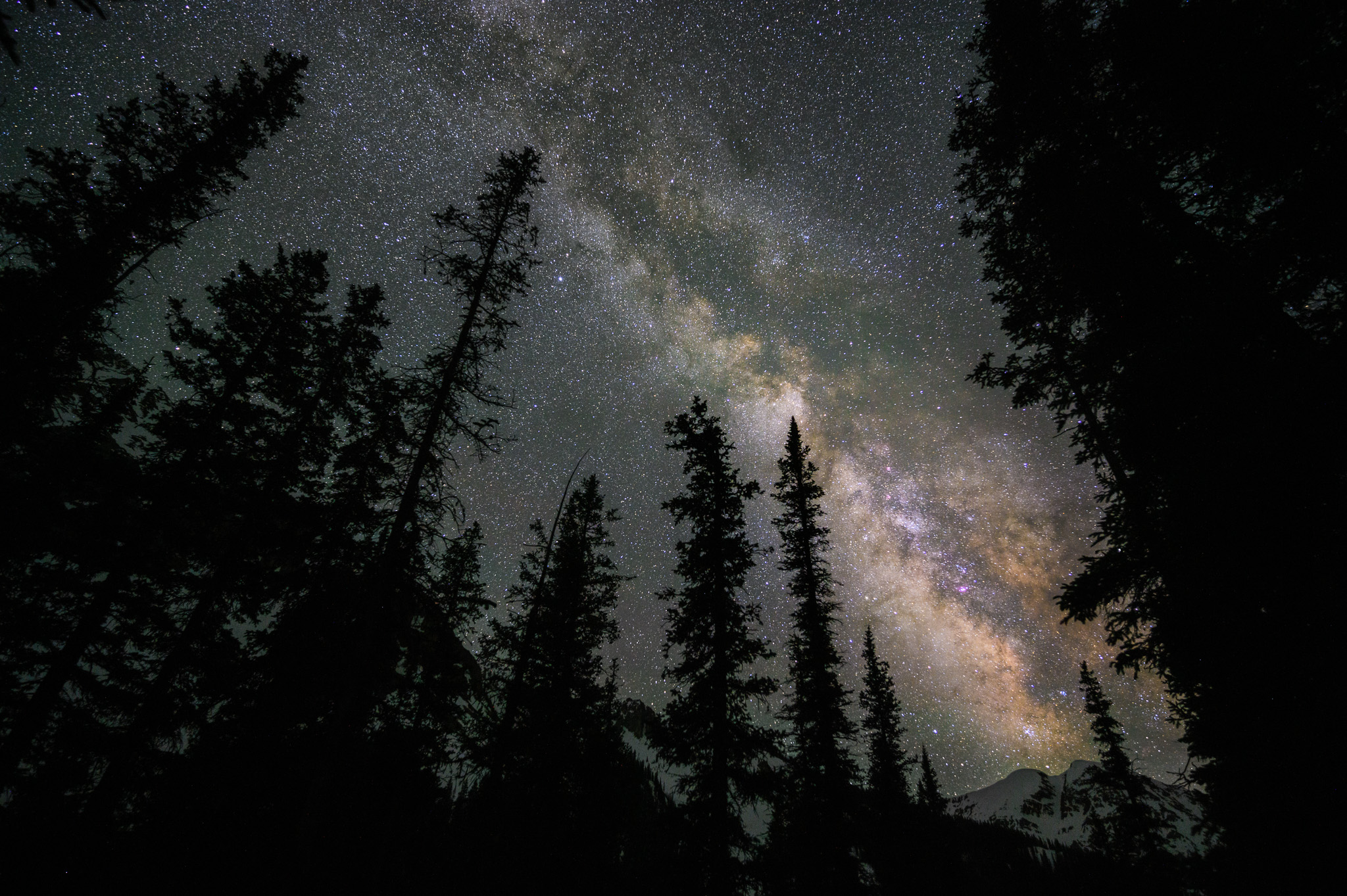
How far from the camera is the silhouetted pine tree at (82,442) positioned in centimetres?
840

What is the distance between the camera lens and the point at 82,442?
372 inches

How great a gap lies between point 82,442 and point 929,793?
162 feet

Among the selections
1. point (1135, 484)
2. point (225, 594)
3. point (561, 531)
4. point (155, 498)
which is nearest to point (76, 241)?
point (155, 498)

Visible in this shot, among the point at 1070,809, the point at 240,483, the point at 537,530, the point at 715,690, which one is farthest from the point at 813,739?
the point at 1070,809

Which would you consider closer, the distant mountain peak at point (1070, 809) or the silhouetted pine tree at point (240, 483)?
the silhouetted pine tree at point (240, 483)

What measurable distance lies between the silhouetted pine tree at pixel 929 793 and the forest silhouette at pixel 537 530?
60.3ft

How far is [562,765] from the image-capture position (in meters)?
14.1

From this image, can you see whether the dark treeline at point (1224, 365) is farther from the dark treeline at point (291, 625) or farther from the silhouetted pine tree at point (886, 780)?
the silhouetted pine tree at point (886, 780)

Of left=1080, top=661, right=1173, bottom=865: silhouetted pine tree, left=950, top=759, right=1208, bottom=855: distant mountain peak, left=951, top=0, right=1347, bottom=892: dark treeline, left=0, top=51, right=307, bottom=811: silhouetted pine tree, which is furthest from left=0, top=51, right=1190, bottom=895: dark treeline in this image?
left=950, top=759, right=1208, bottom=855: distant mountain peak

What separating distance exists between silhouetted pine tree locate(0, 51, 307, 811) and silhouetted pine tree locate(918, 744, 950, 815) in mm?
40277

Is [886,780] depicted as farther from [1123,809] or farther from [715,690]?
[715,690]

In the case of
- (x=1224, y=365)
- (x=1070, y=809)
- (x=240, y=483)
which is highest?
(x=240, y=483)

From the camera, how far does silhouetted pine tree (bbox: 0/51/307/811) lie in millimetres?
8398

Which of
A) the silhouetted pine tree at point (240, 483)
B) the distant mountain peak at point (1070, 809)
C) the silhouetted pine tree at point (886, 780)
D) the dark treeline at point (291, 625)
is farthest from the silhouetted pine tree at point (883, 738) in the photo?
the distant mountain peak at point (1070, 809)
